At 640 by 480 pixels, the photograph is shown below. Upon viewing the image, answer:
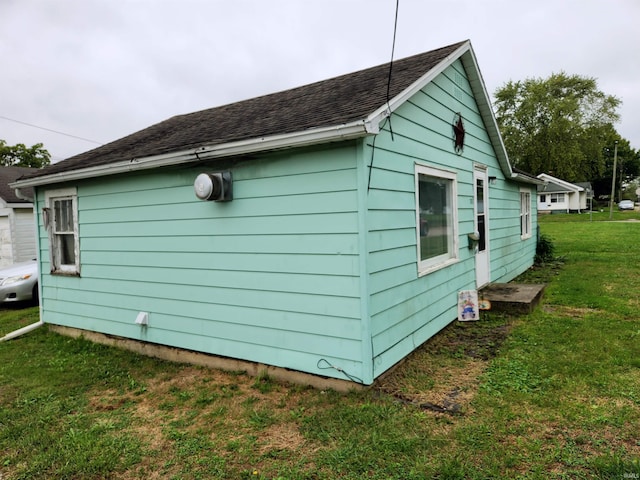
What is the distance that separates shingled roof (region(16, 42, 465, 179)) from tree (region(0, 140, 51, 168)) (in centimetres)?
3593

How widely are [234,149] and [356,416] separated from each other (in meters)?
2.62

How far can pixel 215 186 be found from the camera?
3998mm

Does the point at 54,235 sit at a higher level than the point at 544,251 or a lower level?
higher

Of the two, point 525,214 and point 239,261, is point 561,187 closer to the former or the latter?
point 525,214

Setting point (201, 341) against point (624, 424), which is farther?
point (201, 341)

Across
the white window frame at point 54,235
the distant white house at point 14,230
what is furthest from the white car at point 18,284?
the distant white house at point 14,230

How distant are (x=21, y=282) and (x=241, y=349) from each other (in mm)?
7139

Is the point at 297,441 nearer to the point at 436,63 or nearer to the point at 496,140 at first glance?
the point at 436,63

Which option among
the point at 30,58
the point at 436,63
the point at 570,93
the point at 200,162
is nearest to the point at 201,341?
the point at 200,162

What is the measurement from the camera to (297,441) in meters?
2.89

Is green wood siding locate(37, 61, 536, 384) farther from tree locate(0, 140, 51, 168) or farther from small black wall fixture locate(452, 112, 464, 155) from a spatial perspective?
tree locate(0, 140, 51, 168)

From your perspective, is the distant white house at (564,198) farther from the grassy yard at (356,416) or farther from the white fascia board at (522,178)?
the grassy yard at (356,416)

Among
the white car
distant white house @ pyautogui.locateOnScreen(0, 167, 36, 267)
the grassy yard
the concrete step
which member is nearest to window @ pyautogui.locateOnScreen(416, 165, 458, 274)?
the grassy yard

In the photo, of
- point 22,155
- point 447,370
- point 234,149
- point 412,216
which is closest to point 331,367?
point 447,370
